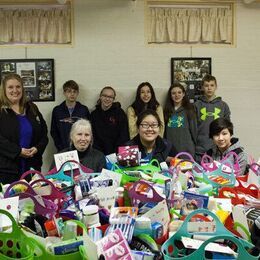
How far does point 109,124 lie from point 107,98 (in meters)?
0.29

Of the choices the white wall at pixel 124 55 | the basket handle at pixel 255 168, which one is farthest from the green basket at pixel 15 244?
the white wall at pixel 124 55

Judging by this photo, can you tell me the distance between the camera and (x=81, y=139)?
A: 2.84m

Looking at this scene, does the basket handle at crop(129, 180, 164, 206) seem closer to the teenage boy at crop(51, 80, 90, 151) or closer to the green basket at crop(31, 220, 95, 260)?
the green basket at crop(31, 220, 95, 260)

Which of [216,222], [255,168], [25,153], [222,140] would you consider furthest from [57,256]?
[25,153]

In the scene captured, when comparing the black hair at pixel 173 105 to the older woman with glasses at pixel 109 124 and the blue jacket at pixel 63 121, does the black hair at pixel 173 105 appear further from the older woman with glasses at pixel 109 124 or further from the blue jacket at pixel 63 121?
the blue jacket at pixel 63 121

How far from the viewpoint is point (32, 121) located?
3.32m

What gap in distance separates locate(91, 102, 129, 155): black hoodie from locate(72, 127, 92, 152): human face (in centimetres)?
127

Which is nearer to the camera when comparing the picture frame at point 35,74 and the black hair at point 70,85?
the black hair at point 70,85

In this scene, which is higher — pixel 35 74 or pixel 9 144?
pixel 35 74

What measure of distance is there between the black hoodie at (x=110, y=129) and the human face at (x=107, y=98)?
43 millimetres

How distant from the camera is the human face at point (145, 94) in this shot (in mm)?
4301

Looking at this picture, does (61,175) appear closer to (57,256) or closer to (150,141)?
(150,141)

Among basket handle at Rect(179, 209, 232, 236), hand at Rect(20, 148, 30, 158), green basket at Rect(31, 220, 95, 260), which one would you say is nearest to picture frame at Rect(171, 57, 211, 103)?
hand at Rect(20, 148, 30, 158)

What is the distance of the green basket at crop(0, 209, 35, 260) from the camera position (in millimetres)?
1189
